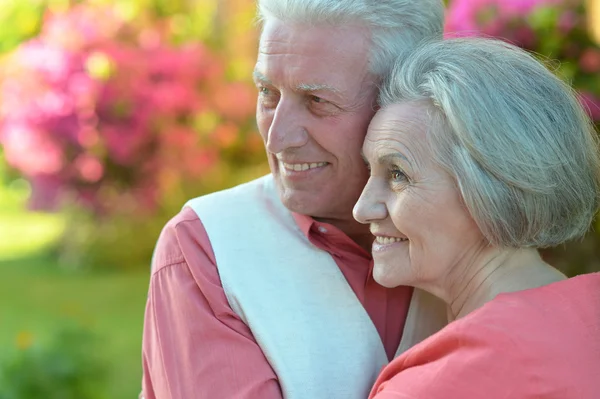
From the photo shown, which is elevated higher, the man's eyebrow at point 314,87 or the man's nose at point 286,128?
the man's eyebrow at point 314,87

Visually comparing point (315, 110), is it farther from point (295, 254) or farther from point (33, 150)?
point (33, 150)

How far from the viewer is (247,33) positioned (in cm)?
791

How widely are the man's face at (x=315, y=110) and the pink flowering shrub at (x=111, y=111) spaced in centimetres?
429

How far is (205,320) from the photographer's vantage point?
83.4 inches

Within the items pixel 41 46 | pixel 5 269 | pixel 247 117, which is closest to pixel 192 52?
pixel 247 117

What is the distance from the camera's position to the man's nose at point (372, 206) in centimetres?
210

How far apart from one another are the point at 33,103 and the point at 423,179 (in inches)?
198

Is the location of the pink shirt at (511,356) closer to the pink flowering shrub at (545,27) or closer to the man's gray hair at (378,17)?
the man's gray hair at (378,17)

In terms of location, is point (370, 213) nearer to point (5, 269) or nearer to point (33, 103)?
point (33, 103)

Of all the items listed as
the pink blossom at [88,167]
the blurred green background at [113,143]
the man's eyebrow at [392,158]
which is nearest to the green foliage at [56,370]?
the blurred green background at [113,143]

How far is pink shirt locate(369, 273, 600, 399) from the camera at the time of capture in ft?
5.62

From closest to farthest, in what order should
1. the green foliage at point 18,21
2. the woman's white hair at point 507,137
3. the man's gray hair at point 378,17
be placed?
the woman's white hair at point 507,137 → the man's gray hair at point 378,17 → the green foliage at point 18,21

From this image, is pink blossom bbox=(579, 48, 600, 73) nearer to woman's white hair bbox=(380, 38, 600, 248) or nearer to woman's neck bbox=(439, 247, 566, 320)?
woman's white hair bbox=(380, 38, 600, 248)

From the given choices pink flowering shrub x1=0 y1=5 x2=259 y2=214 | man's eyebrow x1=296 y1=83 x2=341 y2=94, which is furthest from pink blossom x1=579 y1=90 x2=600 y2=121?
pink flowering shrub x1=0 y1=5 x2=259 y2=214
